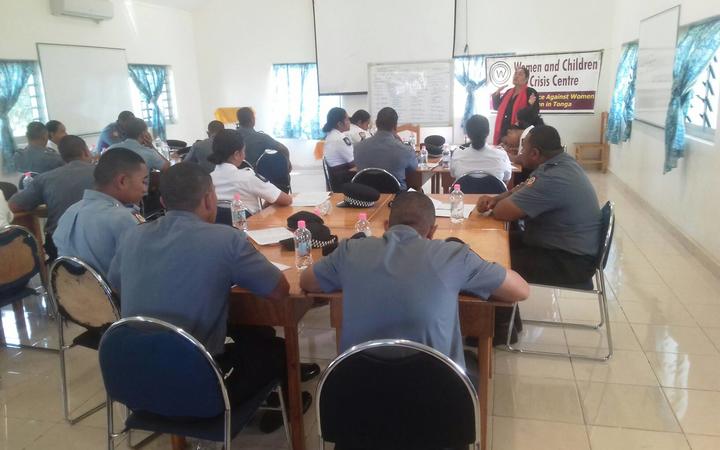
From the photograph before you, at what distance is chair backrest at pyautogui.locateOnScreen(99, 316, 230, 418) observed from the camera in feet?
4.74

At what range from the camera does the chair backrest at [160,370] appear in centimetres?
144

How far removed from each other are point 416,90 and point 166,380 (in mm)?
7264

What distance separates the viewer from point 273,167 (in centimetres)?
499

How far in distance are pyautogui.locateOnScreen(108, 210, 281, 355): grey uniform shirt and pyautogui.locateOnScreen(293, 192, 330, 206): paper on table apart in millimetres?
1554

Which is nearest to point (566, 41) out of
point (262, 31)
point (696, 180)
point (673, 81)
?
point (673, 81)

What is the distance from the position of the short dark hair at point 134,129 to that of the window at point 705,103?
4930 millimetres

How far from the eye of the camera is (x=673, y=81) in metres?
4.84

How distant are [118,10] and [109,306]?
6762 millimetres

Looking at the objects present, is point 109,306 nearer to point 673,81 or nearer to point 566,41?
point 673,81

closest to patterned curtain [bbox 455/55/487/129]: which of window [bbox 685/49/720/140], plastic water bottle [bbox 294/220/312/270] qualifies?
window [bbox 685/49/720/140]

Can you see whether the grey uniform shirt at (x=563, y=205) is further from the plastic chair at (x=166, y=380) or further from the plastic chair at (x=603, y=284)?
the plastic chair at (x=166, y=380)

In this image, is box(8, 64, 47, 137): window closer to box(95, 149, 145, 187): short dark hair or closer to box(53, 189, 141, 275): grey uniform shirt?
box(95, 149, 145, 187): short dark hair

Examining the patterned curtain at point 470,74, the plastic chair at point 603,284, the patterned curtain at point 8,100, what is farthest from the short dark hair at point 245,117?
the patterned curtain at point 470,74

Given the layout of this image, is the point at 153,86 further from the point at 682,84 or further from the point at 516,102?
the point at 682,84
